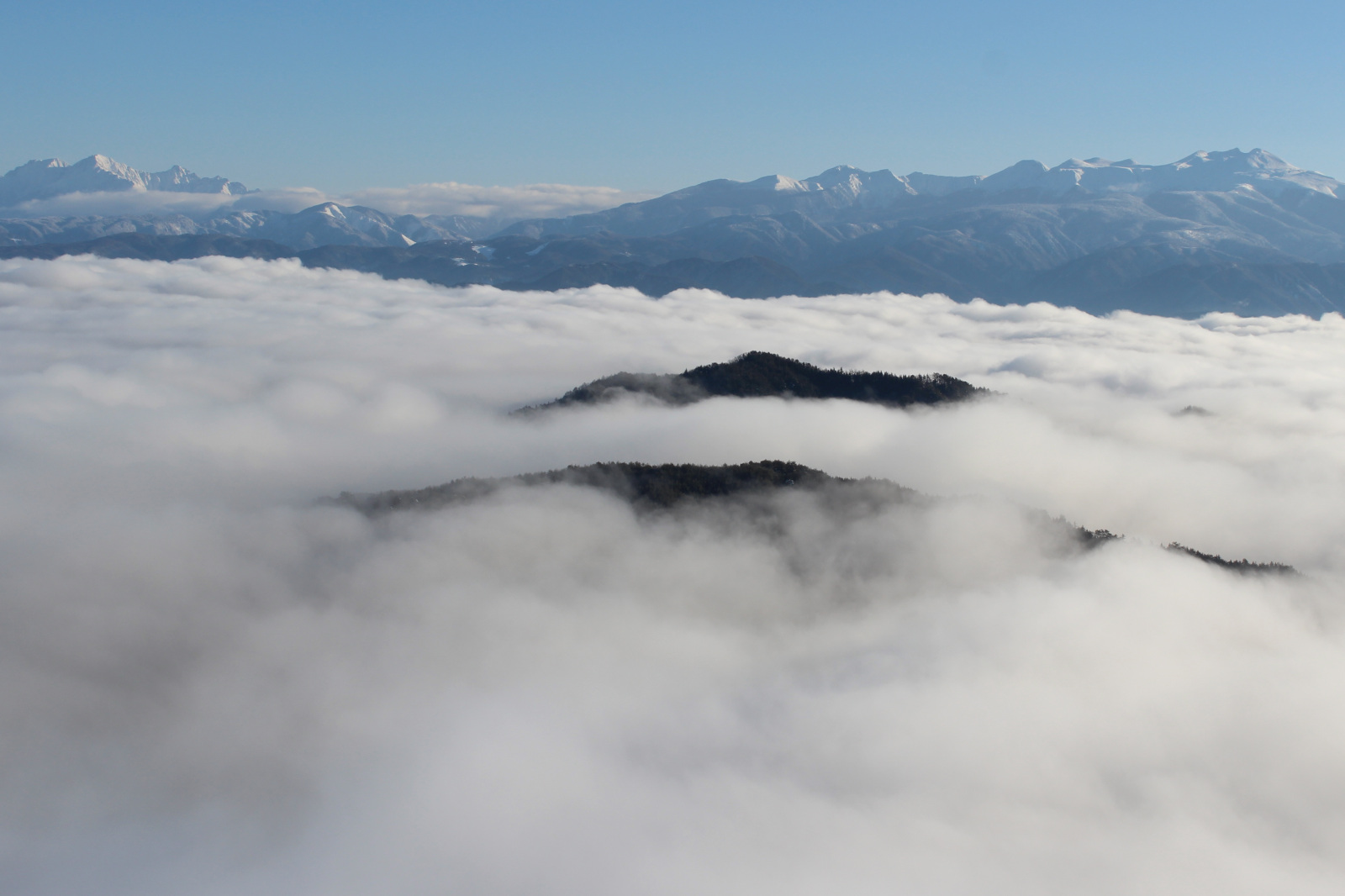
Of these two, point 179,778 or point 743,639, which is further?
point 743,639

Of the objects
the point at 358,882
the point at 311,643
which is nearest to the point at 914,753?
the point at 358,882

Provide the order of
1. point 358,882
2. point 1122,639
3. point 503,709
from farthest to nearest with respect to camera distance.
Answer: point 1122,639, point 503,709, point 358,882

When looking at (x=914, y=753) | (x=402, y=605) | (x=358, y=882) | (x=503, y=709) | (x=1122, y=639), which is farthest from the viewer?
(x=402, y=605)

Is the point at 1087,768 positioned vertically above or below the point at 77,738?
above

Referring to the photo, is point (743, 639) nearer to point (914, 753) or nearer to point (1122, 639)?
point (914, 753)

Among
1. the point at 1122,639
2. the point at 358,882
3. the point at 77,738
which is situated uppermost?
the point at 1122,639

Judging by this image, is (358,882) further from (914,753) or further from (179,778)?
(914,753)

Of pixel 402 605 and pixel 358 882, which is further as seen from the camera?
pixel 402 605

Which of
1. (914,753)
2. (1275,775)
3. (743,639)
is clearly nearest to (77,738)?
(743,639)

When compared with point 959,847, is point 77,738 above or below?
below
